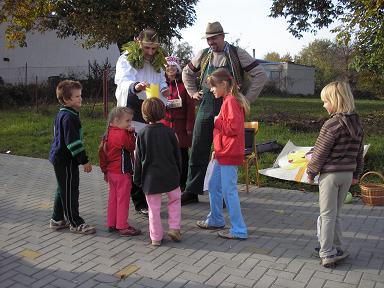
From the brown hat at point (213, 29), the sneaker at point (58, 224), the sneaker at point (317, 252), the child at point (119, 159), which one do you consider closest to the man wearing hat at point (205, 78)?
the brown hat at point (213, 29)

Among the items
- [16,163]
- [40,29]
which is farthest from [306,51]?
[16,163]

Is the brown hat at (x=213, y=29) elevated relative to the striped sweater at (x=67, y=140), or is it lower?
elevated

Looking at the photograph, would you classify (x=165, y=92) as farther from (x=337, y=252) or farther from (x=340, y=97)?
(x=337, y=252)

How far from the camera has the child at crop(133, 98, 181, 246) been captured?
14.2 feet

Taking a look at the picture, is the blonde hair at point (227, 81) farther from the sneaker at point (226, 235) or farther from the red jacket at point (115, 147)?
the sneaker at point (226, 235)

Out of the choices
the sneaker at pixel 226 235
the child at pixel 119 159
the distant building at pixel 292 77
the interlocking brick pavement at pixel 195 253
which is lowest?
the interlocking brick pavement at pixel 195 253

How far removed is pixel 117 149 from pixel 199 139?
118cm

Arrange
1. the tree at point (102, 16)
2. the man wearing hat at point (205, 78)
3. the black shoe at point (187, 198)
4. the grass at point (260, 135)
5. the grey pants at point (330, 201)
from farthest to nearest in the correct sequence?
the tree at point (102, 16) < the grass at point (260, 135) < the black shoe at point (187, 198) < the man wearing hat at point (205, 78) < the grey pants at point (330, 201)

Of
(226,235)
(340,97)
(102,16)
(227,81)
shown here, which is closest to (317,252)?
(226,235)

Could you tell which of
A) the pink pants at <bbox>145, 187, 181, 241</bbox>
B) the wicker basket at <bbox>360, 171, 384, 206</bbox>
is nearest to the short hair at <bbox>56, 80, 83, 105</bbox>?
the pink pants at <bbox>145, 187, 181, 241</bbox>

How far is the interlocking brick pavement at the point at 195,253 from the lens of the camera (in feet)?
12.2

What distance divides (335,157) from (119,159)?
2.13 metres

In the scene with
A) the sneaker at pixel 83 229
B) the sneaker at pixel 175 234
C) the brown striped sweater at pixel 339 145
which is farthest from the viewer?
the sneaker at pixel 83 229

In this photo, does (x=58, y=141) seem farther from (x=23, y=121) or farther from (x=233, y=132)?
(x=23, y=121)
